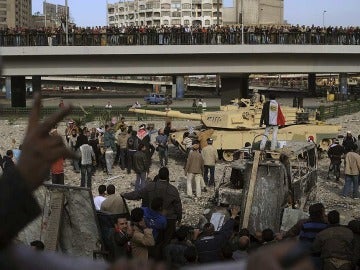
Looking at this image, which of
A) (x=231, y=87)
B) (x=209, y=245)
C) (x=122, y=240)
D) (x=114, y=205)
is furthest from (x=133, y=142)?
(x=231, y=87)

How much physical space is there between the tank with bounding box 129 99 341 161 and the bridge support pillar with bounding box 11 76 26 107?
767 inches

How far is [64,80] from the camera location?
87.5 m

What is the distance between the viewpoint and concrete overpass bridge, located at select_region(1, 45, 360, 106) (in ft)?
112

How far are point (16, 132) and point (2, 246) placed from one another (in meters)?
30.3

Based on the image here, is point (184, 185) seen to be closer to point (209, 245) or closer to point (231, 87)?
point (209, 245)

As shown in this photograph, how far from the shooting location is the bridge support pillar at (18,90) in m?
39.4

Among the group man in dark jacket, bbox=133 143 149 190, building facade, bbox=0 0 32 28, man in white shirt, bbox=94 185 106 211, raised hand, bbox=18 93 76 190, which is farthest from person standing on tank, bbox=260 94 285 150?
building facade, bbox=0 0 32 28

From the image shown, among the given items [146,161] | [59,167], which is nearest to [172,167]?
[146,161]

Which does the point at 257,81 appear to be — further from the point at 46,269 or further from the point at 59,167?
the point at 46,269

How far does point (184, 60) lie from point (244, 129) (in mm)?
14405

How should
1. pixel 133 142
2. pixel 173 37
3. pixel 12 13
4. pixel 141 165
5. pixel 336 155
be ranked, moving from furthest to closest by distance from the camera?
pixel 12 13 → pixel 173 37 → pixel 133 142 → pixel 336 155 → pixel 141 165

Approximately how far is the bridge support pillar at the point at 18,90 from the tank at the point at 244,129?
1949cm

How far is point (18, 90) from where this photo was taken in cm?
3978

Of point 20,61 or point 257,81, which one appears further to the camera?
point 257,81
